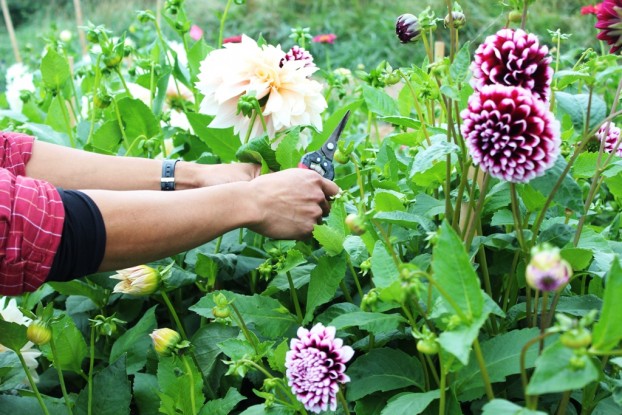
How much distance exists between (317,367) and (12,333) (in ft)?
1.30

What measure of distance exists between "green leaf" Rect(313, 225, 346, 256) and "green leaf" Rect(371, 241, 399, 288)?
0.44 feet

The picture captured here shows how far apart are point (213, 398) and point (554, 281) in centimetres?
54

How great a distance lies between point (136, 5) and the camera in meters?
7.82

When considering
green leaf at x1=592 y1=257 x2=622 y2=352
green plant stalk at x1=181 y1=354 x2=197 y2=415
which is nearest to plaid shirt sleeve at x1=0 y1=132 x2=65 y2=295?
green plant stalk at x1=181 y1=354 x2=197 y2=415

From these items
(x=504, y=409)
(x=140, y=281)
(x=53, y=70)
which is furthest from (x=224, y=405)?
(x=53, y=70)

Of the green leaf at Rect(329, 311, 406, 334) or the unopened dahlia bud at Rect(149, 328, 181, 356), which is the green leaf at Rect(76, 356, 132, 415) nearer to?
the unopened dahlia bud at Rect(149, 328, 181, 356)

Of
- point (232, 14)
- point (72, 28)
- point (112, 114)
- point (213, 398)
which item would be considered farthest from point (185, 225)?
point (72, 28)

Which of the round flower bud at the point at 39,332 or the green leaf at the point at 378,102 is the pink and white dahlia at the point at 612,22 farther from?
the round flower bud at the point at 39,332

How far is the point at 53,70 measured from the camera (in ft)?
4.46

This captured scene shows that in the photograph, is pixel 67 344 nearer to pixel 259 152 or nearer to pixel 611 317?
pixel 259 152

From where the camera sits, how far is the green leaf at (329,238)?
0.85m

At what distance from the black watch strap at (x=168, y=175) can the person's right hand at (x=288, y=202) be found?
10.2 inches

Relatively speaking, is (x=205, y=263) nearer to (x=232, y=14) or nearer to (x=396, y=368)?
(x=396, y=368)

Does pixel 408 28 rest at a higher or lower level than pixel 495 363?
higher
